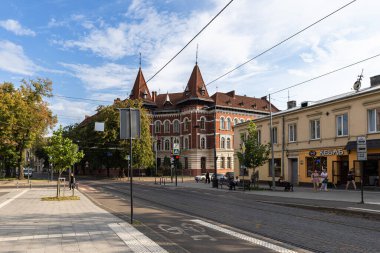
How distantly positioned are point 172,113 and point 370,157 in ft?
190

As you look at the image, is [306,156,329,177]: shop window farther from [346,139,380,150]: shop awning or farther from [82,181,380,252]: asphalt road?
[82,181,380,252]: asphalt road

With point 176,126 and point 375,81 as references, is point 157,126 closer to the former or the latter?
point 176,126

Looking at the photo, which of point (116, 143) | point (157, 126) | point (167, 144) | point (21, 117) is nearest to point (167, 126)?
point (157, 126)

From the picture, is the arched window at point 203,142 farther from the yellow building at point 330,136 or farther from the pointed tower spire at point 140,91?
the yellow building at point 330,136

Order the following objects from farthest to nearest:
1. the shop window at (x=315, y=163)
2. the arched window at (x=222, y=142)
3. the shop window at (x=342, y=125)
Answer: the arched window at (x=222, y=142) → the shop window at (x=315, y=163) → the shop window at (x=342, y=125)

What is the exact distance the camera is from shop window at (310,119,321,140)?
34438mm

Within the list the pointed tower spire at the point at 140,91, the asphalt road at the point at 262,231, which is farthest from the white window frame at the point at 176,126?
the asphalt road at the point at 262,231

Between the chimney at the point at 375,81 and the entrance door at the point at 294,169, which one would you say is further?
the entrance door at the point at 294,169

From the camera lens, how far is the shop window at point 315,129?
34.4m

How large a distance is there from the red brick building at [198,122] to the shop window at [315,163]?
41299mm

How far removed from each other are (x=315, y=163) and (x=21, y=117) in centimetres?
3453

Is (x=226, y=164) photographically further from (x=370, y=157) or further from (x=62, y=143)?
(x=62, y=143)

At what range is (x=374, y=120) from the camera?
92.1 feet

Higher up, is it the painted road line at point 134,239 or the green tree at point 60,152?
the green tree at point 60,152
